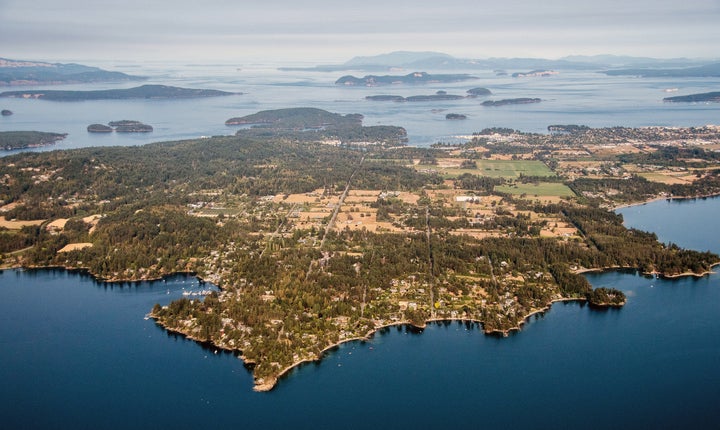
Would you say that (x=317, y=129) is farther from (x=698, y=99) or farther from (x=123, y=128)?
(x=698, y=99)

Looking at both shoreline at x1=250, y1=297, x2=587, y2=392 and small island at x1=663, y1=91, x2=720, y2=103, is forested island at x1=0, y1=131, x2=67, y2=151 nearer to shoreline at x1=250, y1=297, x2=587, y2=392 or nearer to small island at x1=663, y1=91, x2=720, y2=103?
shoreline at x1=250, y1=297, x2=587, y2=392

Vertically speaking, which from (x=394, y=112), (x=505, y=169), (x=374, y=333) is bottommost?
(x=374, y=333)

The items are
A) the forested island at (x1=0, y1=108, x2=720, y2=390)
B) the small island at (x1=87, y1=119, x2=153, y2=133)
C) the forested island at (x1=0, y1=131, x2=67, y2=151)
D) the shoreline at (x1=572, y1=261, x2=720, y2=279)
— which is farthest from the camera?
the small island at (x1=87, y1=119, x2=153, y2=133)

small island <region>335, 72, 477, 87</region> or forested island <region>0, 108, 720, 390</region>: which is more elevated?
small island <region>335, 72, 477, 87</region>

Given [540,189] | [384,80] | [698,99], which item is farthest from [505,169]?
[384,80]

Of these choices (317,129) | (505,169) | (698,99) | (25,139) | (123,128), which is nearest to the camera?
(505,169)

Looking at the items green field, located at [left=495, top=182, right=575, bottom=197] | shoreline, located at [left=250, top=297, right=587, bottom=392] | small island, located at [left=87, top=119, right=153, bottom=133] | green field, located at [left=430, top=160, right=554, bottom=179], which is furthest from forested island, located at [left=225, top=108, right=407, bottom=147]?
shoreline, located at [left=250, top=297, right=587, bottom=392]

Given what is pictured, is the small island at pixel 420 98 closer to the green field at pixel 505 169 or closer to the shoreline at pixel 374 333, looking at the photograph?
the green field at pixel 505 169
